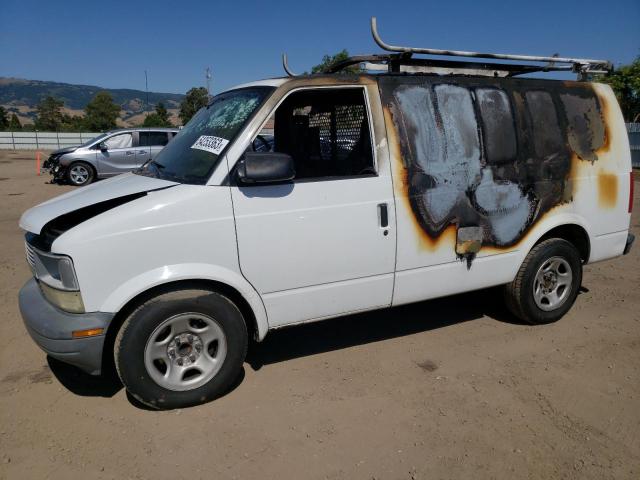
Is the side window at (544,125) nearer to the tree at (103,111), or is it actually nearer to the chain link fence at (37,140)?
the chain link fence at (37,140)

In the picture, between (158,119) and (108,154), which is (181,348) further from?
(158,119)

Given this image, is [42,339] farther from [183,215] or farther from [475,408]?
[475,408]

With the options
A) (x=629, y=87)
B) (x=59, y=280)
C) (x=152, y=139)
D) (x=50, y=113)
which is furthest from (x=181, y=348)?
(x=50, y=113)

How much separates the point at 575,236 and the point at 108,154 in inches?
549

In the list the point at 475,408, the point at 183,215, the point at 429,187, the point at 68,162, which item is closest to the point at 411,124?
the point at 429,187

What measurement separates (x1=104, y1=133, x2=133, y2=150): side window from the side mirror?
43.9 feet

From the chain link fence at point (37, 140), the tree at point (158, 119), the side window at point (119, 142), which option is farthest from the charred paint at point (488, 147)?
the tree at point (158, 119)

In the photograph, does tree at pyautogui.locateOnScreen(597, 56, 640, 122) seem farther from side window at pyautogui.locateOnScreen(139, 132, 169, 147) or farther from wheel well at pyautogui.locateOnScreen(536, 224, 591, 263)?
wheel well at pyautogui.locateOnScreen(536, 224, 591, 263)

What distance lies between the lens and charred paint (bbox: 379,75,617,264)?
3.75 metres

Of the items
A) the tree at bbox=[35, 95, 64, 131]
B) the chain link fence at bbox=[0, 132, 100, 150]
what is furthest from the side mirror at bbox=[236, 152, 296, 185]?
the tree at bbox=[35, 95, 64, 131]

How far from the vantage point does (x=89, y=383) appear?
12.0ft

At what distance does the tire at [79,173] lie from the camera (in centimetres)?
1505

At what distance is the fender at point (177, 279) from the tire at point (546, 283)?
2.42m

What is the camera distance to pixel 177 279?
121 inches
